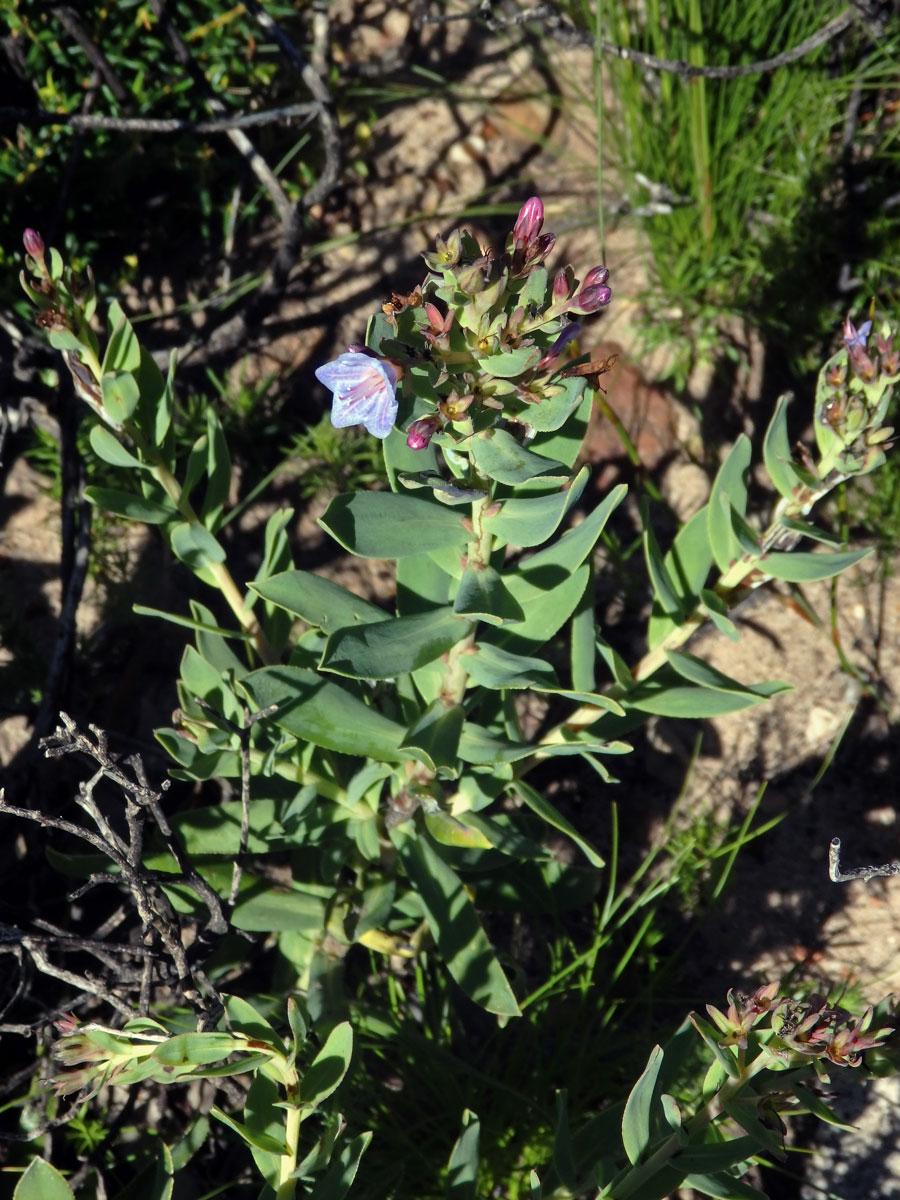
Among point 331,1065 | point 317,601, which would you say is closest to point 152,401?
point 317,601

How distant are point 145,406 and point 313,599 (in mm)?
524

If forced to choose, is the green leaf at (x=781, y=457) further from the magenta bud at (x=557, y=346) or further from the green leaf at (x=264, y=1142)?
the green leaf at (x=264, y=1142)

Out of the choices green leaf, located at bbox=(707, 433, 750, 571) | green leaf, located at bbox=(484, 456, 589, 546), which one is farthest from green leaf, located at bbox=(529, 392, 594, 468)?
green leaf, located at bbox=(707, 433, 750, 571)

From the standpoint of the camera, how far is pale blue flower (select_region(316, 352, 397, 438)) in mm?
1431

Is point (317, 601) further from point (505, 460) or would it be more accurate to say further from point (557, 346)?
point (557, 346)

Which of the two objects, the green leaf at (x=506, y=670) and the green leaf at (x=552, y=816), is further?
the green leaf at (x=552, y=816)

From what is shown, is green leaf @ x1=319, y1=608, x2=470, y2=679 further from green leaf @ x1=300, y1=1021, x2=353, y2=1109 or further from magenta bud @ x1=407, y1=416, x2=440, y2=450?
green leaf @ x1=300, y1=1021, x2=353, y2=1109

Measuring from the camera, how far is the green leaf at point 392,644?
1672mm

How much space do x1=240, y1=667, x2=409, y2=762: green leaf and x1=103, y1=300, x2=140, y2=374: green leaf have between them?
24.9 inches

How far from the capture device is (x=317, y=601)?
1.83 meters

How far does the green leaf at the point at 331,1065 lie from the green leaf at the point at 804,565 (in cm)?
114

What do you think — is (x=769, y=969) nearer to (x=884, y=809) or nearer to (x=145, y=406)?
(x=884, y=809)

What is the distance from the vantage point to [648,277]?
335 cm

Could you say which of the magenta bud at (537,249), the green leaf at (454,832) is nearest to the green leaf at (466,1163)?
the green leaf at (454,832)
